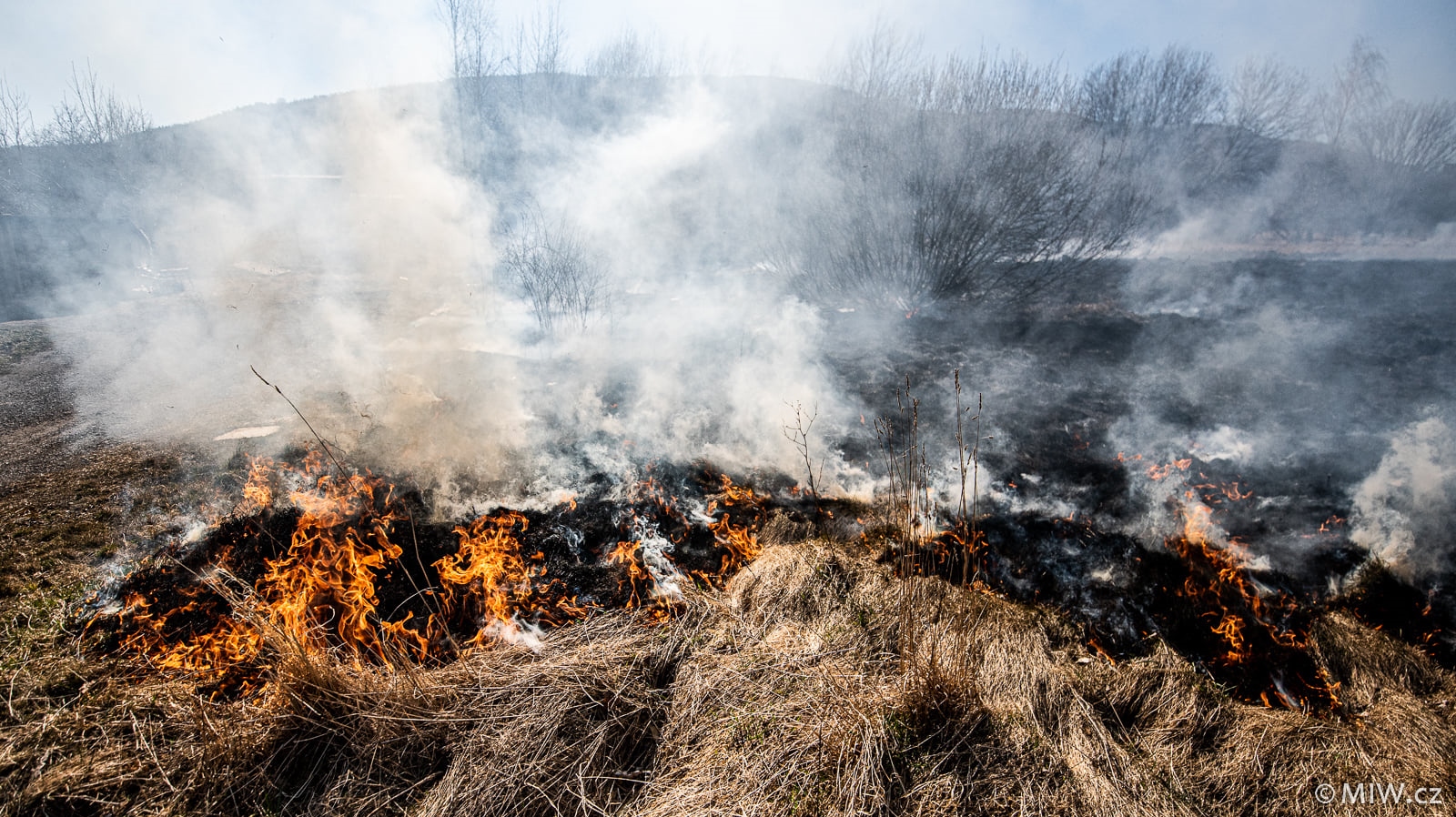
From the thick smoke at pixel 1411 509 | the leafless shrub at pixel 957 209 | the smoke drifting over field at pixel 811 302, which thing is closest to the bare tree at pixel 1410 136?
the smoke drifting over field at pixel 811 302

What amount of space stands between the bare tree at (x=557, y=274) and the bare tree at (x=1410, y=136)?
66.0ft

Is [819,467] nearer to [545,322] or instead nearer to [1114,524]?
[1114,524]

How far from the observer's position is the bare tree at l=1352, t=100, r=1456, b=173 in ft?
46.1

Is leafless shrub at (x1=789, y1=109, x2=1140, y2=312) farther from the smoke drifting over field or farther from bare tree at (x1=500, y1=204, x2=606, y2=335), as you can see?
bare tree at (x1=500, y1=204, x2=606, y2=335)

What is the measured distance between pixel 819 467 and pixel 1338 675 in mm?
3409

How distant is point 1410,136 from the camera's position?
14.2 meters

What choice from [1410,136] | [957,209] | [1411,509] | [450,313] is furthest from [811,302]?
[1410,136]

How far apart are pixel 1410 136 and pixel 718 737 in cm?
2283

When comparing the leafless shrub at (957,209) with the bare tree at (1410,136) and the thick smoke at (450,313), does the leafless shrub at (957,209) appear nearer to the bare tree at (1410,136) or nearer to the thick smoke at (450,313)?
the thick smoke at (450,313)

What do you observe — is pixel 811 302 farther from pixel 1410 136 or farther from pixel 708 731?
pixel 1410 136

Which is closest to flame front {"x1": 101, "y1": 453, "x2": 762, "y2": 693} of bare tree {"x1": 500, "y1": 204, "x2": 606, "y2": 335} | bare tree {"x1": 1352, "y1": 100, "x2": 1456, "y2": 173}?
bare tree {"x1": 500, "y1": 204, "x2": 606, "y2": 335}

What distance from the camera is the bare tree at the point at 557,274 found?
8.69 meters

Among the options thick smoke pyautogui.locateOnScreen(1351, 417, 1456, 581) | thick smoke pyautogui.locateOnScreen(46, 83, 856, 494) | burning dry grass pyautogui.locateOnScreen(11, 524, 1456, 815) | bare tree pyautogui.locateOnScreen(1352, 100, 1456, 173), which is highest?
bare tree pyautogui.locateOnScreen(1352, 100, 1456, 173)

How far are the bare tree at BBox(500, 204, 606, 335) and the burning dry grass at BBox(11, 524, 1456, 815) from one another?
21.5 feet
